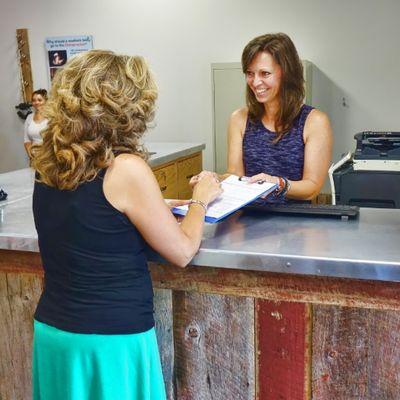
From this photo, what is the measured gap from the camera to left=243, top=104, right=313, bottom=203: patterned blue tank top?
76.7 inches

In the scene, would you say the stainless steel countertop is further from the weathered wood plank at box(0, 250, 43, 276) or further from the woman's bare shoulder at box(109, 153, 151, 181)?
the woman's bare shoulder at box(109, 153, 151, 181)

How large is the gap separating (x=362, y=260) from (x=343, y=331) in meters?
0.24

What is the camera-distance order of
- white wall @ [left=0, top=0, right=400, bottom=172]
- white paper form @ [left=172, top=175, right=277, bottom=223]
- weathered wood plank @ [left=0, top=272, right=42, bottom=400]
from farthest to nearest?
white wall @ [left=0, top=0, right=400, bottom=172] < weathered wood plank @ [left=0, top=272, right=42, bottom=400] < white paper form @ [left=172, top=175, right=277, bottom=223]

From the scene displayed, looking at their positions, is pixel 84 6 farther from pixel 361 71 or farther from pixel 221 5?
pixel 361 71

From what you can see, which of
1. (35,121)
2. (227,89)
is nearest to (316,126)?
(227,89)

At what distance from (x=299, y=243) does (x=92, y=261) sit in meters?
0.50

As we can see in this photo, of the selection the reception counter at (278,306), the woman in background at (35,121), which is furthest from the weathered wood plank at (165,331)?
the woman in background at (35,121)

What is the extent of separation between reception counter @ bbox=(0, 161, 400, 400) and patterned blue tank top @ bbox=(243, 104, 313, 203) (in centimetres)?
46

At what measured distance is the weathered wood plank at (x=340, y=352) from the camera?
4.17ft

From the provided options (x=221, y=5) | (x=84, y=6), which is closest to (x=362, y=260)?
(x=221, y=5)

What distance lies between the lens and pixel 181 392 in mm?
1474

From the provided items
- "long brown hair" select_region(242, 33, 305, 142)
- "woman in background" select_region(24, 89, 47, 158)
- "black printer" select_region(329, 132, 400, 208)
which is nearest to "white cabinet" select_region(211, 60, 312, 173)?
"black printer" select_region(329, 132, 400, 208)

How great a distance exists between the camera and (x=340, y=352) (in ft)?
4.26

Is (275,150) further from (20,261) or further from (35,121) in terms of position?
(35,121)
